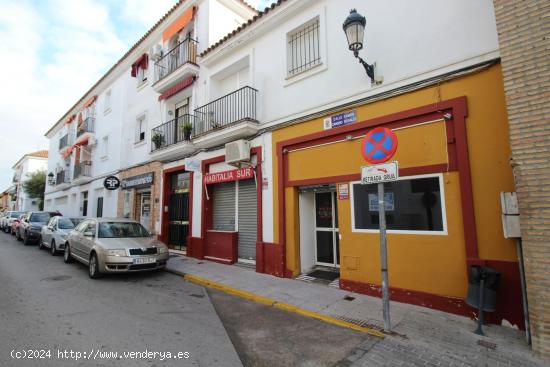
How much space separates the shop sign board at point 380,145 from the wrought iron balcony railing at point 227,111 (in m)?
4.49

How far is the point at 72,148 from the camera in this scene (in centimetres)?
2092

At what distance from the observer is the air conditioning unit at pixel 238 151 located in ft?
27.1

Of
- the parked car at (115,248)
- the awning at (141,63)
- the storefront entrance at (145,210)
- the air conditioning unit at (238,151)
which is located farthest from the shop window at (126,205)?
the air conditioning unit at (238,151)

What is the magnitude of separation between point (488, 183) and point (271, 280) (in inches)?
194

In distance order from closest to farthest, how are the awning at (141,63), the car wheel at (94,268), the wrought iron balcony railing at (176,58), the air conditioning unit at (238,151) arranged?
1. the car wheel at (94,268)
2. the air conditioning unit at (238,151)
3. the wrought iron balcony railing at (176,58)
4. the awning at (141,63)

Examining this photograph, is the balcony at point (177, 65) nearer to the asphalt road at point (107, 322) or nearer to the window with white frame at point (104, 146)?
the window with white frame at point (104, 146)

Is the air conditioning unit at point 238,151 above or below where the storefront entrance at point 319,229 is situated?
above

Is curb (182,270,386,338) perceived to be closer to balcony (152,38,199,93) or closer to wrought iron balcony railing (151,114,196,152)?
wrought iron balcony railing (151,114,196,152)

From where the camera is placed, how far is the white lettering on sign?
13.3ft

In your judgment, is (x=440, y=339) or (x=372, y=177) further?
(x=372, y=177)

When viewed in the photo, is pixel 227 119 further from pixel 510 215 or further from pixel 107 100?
pixel 107 100

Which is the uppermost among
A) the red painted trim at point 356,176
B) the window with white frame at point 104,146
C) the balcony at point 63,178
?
the window with white frame at point 104,146

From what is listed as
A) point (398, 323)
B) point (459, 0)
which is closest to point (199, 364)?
point (398, 323)

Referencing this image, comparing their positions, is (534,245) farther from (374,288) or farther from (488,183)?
(374,288)
